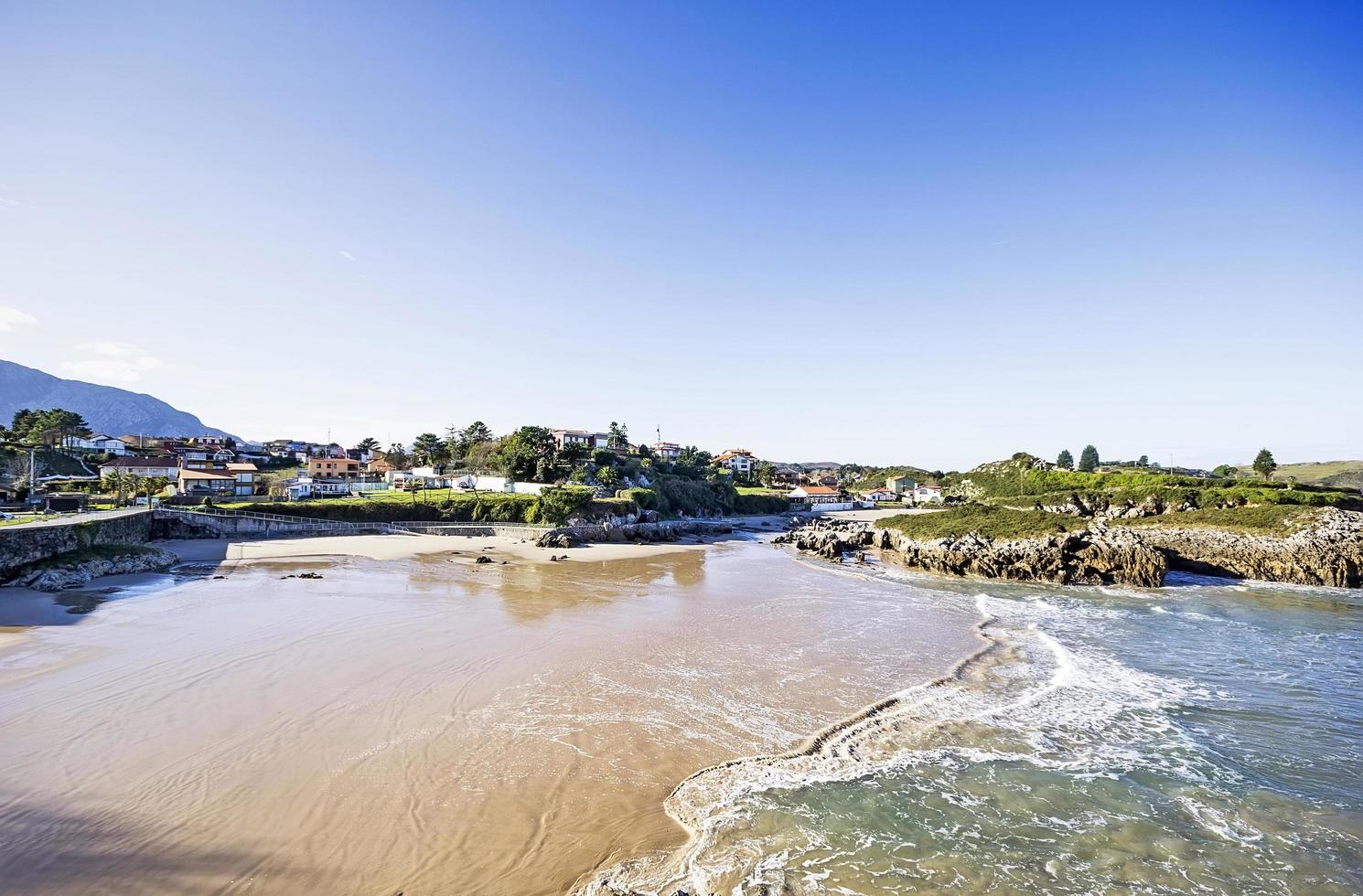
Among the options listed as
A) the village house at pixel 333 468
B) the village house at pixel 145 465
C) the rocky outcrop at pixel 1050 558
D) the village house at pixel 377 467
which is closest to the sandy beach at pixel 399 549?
the rocky outcrop at pixel 1050 558

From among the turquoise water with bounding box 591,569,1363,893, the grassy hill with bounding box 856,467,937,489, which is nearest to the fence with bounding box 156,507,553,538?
the turquoise water with bounding box 591,569,1363,893

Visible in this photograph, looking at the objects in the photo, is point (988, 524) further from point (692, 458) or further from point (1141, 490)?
point (692, 458)

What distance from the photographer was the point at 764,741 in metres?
10.9

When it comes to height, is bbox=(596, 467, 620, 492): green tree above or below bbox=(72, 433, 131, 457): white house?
below

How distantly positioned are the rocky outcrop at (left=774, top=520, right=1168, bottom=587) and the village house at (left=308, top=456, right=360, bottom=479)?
250ft

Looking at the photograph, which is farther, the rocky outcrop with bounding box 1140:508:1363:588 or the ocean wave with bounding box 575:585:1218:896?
the rocky outcrop with bounding box 1140:508:1363:588

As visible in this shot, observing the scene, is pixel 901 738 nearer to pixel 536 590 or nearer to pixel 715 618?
pixel 715 618

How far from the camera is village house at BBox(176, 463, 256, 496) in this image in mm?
57406

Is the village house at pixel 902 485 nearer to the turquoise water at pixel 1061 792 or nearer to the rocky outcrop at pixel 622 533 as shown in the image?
the rocky outcrop at pixel 622 533

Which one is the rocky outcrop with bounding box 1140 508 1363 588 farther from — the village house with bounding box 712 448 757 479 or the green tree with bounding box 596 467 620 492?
the village house with bounding box 712 448 757 479

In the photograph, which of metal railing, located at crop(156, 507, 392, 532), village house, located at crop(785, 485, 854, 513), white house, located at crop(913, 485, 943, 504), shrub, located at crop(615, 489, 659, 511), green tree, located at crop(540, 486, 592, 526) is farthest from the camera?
white house, located at crop(913, 485, 943, 504)

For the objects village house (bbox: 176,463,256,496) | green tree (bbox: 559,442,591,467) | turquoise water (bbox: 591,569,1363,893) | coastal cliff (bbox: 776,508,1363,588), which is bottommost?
turquoise water (bbox: 591,569,1363,893)

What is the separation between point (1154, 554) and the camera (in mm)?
29672

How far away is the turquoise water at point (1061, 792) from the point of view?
287 inches
